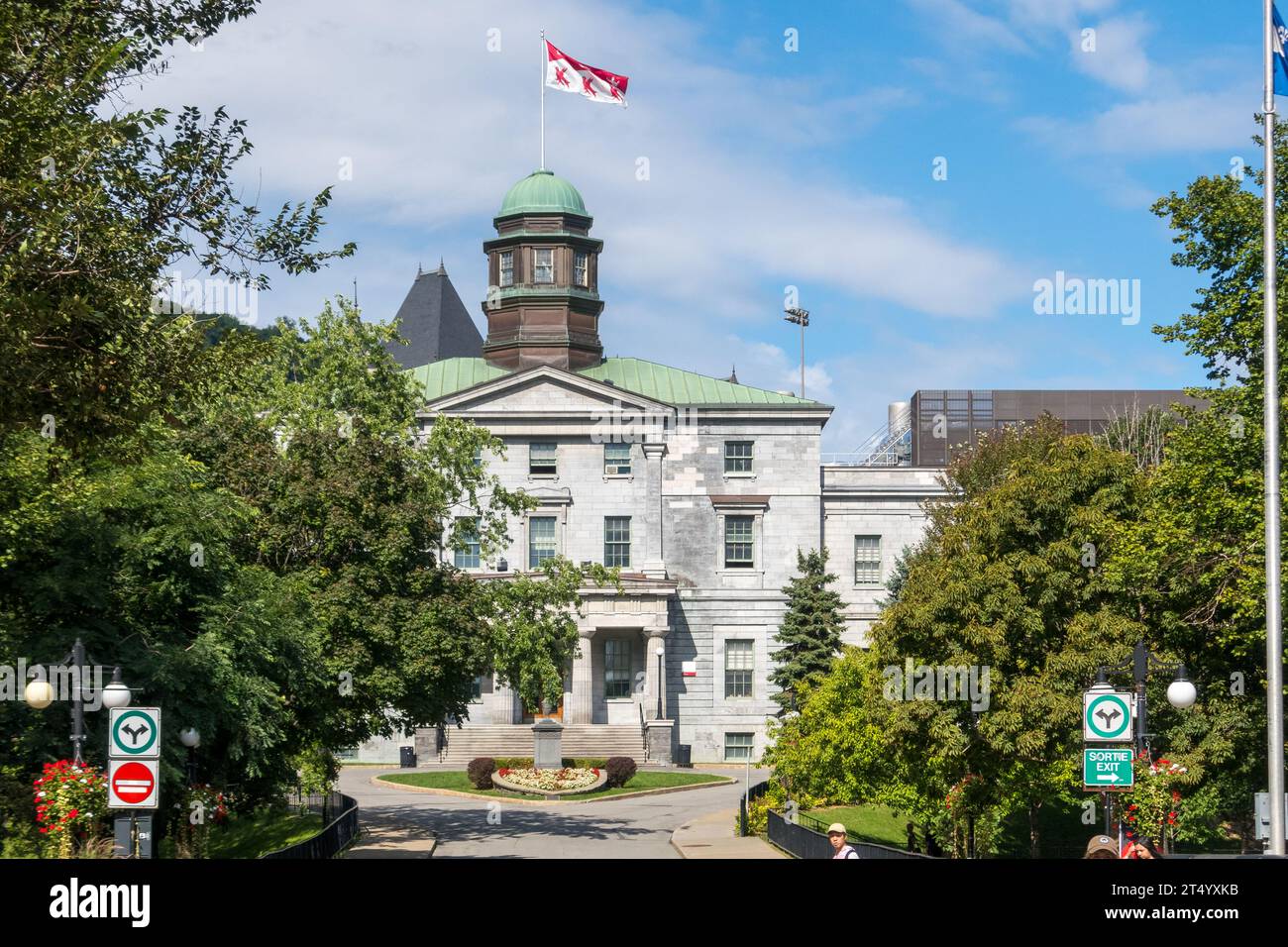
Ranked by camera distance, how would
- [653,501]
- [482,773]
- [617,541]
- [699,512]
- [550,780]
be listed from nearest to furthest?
[550,780]
[482,773]
[617,541]
[653,501]
[699,512]

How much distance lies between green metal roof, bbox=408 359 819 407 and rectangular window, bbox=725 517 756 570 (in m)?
6.29

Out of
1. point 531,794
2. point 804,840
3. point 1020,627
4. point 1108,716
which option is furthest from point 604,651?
point 1108,716

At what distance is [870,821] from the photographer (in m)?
45.2

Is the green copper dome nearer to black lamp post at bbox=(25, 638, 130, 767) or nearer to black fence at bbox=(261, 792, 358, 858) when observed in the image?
black fence at bbox=(261, 792, 358, 858)

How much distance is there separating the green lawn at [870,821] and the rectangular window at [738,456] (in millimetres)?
25417

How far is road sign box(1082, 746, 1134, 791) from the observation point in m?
18.4

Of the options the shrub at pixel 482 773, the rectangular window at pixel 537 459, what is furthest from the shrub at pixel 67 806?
the rectangular window at pixel 537 459

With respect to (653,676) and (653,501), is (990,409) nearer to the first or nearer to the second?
(653,501)

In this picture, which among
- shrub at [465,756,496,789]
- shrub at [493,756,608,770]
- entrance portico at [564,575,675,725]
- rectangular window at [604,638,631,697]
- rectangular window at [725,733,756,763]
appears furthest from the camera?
rectangular window at [725,733,756,763]

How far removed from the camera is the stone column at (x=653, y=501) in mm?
69688

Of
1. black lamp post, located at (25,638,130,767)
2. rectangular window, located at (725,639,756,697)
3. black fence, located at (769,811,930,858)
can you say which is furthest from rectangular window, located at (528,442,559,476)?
black lamp post, located at (25,638,130,767)

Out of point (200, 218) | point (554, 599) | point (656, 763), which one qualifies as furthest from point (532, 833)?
point (656, 763)

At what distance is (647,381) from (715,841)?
131 feet
